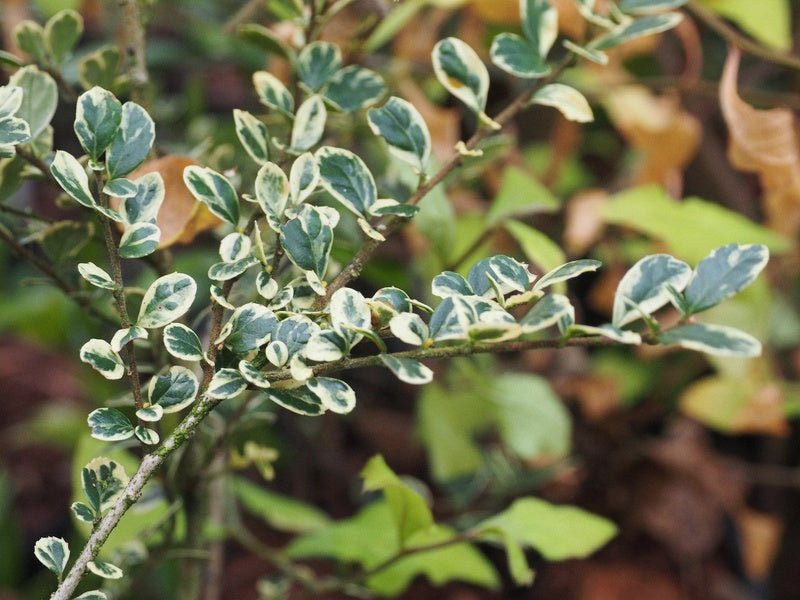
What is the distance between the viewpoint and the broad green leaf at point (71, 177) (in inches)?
16.1

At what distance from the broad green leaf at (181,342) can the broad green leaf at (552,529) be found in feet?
0.97

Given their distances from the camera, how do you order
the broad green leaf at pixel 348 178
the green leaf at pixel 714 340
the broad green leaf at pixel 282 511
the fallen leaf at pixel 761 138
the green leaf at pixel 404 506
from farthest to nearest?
1. the broad green leaf at pixel 282 511
2. the fallen leaf at pixel 761 138
3. the green leaf at pixel 404 506
4. the broad green leaf at pixel 348 178
5. the green leaf at pixel 714 340

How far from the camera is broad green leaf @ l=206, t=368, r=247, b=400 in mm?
388

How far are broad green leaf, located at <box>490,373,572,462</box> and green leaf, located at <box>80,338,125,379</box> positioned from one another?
0.60 metres

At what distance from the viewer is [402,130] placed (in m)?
0.49

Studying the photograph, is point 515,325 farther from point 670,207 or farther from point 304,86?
Result: point 670,207

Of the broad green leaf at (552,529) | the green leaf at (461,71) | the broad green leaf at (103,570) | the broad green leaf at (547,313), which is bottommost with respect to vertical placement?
the broad green leaf at (552,529)

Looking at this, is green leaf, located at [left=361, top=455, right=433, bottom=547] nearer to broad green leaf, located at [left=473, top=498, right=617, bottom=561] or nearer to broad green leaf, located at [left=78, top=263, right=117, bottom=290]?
broad green leaf, located at [left=473, top=498, right=617, bottom=561]

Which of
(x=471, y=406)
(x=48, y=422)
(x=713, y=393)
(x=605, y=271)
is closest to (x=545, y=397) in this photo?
(x=471, y=406)

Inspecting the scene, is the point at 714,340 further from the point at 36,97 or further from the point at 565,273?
the point at 36,97

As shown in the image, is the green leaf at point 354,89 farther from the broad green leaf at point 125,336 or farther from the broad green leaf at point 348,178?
the broad green leaf at point 125,336

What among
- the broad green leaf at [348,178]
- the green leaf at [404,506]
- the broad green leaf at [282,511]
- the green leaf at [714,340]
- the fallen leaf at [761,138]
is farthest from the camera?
the broad green leaf at [282,511]

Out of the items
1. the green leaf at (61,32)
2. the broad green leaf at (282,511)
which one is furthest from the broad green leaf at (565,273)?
the broad green leaf at (282,511)

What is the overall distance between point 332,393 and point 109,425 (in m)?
0.11
